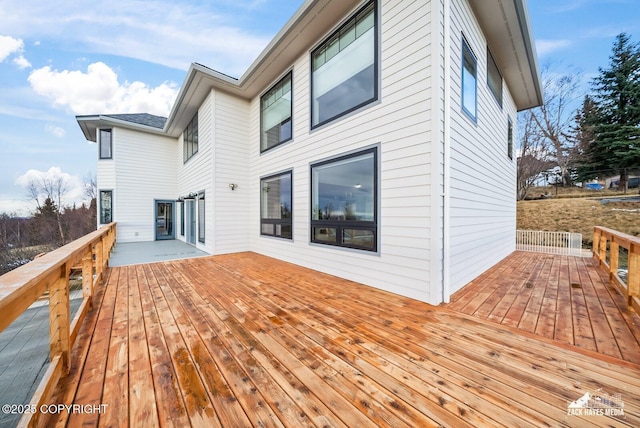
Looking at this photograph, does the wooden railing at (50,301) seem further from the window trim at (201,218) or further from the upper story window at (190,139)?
the upper story window at (190,139)

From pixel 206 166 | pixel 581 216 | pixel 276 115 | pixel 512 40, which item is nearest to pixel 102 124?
pixel 206 166

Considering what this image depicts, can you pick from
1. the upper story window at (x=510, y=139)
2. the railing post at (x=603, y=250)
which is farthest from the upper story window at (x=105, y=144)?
the railing post at (x=603, y=250)

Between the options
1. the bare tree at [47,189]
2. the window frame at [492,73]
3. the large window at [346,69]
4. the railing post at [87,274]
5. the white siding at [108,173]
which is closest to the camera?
the railing post at [87,274]

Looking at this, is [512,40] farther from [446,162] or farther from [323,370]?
[323,370]

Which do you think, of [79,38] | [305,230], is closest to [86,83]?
[79,38]

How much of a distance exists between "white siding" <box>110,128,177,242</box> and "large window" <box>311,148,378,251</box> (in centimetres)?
927

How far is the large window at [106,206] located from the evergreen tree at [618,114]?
2521 centimetres

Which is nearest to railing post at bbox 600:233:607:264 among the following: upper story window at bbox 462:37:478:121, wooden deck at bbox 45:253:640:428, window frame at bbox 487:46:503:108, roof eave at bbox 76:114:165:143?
window frame at bbox 487:46:503:108

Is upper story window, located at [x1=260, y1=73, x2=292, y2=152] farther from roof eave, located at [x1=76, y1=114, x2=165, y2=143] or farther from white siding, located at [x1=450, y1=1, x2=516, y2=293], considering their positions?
roof eave, located at [x1=76, y1=114, x2=165, y2=143]

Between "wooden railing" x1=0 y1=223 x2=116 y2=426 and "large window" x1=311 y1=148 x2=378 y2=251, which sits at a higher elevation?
"large window" x1=311 y1=148 x2=378 y2=251

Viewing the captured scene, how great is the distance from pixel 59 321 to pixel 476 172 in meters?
5.66

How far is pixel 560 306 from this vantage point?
2994 millimetres

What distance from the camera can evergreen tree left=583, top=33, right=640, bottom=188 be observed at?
13.3 meters

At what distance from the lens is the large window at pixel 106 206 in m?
10.0
